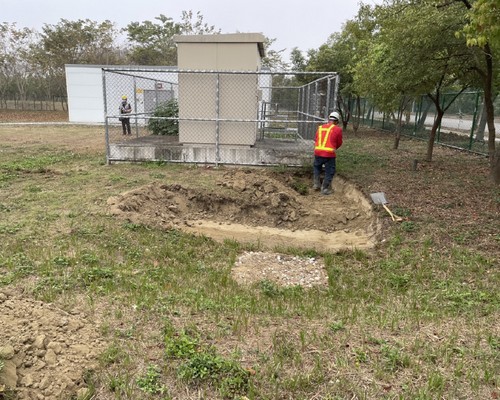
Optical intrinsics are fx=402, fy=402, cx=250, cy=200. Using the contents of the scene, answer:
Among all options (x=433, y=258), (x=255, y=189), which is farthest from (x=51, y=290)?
(x=255, y=189)

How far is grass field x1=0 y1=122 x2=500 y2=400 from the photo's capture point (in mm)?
2871

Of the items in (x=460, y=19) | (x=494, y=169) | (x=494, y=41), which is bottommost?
(x=494, y=169)

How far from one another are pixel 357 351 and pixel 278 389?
78cm

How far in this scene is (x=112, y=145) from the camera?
36.9 feet

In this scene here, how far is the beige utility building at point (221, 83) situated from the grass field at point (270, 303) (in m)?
3.97

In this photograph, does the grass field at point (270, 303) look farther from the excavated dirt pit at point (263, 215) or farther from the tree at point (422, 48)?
the tree at point (422, 48)

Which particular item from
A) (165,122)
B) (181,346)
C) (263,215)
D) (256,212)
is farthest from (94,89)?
(181,346)

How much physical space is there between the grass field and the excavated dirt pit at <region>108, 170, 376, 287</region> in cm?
35

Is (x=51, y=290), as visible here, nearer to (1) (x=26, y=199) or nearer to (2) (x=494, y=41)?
(1) (x=26, y=199)

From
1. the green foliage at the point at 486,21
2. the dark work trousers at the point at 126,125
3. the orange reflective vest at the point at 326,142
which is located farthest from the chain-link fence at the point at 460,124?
the dark work trousers at the point at 126,125

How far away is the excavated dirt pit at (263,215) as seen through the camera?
244 inches

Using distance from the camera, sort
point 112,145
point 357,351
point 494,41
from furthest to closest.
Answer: point 112,145 → point 494,41 → point 357,351

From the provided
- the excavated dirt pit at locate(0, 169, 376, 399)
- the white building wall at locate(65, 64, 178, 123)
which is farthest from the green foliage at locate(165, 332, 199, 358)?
the white building wall at locate(65, 64, 178, 123)

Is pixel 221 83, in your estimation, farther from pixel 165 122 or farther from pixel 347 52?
pixel 347 52
